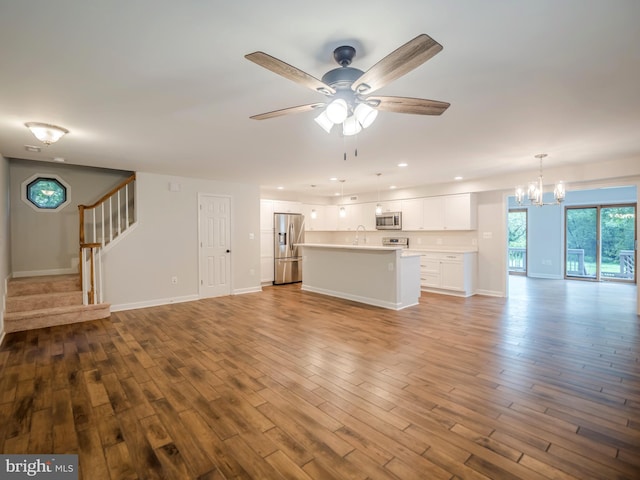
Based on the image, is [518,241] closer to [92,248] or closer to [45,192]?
[92,248]

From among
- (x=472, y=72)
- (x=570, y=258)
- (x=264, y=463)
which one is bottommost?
(x=264, y=463)

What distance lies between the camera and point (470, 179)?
6578mm

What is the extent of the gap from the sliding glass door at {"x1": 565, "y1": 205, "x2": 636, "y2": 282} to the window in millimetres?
12141

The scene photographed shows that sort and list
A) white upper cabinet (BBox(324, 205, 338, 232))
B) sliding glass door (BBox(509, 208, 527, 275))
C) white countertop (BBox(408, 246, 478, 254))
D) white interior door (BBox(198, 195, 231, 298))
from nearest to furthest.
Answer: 1. white interior door (BBox(198, 195, 231, 298))
2. white countertop (BBox(408, 246, 478, 254))
3. white upper cabinet (BBox(324, 205, 338, 232))
4. sliding glass door (BBox(509, 208, 527, 275))

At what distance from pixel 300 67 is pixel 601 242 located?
10133mm

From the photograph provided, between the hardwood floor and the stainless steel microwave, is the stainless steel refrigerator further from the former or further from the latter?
the hardwood floor

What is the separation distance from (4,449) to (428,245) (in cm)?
748

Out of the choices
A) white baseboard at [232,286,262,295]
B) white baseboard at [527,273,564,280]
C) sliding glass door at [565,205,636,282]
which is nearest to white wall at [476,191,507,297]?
white baseboard at [527,273,564,280]

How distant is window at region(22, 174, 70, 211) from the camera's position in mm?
5422

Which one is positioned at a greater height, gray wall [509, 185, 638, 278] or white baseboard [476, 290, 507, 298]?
gray wall [509, 185, 638, 278]

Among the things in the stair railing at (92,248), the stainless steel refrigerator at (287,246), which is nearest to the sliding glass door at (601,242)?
the stainless steel refrigerator at (287,246)

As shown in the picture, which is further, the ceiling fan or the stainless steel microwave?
the stainless steel microwave

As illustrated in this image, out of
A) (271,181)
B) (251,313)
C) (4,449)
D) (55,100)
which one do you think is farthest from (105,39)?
(271,181)

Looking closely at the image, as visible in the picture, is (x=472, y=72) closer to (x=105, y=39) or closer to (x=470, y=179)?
(x=105, y=39)
